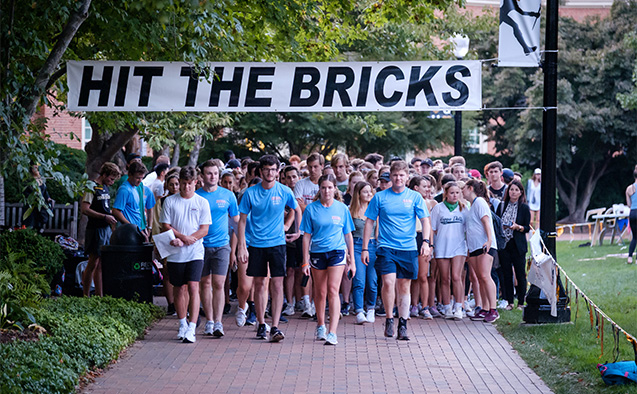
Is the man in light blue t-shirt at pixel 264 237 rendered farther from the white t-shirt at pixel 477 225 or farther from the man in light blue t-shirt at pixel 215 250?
the white t-shirt at pixel 477 225

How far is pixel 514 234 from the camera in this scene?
513 inches

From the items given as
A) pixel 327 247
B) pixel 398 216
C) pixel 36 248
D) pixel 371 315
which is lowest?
pixel 371 315

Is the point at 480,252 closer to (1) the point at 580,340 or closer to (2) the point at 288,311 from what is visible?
(1) the point at 580,340

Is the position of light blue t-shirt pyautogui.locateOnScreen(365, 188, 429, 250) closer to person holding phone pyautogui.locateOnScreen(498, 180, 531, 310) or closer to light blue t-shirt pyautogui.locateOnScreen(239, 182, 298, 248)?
light blue t-shirt pyautogui.locateOnScreen(239, 182, 298, 248)

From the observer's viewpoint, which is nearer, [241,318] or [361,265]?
[241,318]

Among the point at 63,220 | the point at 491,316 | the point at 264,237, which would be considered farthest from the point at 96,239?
the point at 63,220

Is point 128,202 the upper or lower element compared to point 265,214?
upper

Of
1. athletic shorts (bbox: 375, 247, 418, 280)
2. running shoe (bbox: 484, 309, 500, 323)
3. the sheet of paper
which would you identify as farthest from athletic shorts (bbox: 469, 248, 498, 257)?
the sheet of paper

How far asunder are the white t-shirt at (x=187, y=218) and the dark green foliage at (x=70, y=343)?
40.9 inches

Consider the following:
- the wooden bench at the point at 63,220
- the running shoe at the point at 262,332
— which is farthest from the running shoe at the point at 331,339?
the wooden bench at the point at 63,220

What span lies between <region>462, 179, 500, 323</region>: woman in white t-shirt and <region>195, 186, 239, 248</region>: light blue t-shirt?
3311 mm

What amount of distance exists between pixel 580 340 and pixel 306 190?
14.4ft

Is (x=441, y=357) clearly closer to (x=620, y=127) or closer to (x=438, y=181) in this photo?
(x=438, y=181)

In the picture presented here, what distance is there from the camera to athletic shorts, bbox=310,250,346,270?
10.3 meters
